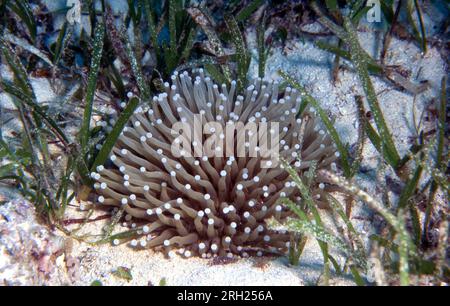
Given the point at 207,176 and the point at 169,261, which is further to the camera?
the point at 207,176

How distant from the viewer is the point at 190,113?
348 centimetres

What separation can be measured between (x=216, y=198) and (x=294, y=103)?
1.36m

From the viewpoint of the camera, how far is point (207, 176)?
127 inches

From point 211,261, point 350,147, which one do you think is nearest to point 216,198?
point 211,261

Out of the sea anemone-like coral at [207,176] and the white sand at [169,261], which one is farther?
the sea anemone-like coral at [207,176]

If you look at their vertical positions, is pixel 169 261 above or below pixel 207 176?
below

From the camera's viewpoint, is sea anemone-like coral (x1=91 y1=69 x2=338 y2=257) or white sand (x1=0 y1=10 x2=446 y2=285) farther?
sea anemone-like coral (x1=91 y1=69 x2=338 y2=257)

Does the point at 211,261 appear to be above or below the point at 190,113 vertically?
below

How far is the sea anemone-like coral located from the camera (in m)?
3.04

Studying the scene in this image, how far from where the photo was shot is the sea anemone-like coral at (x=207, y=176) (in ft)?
9.99
